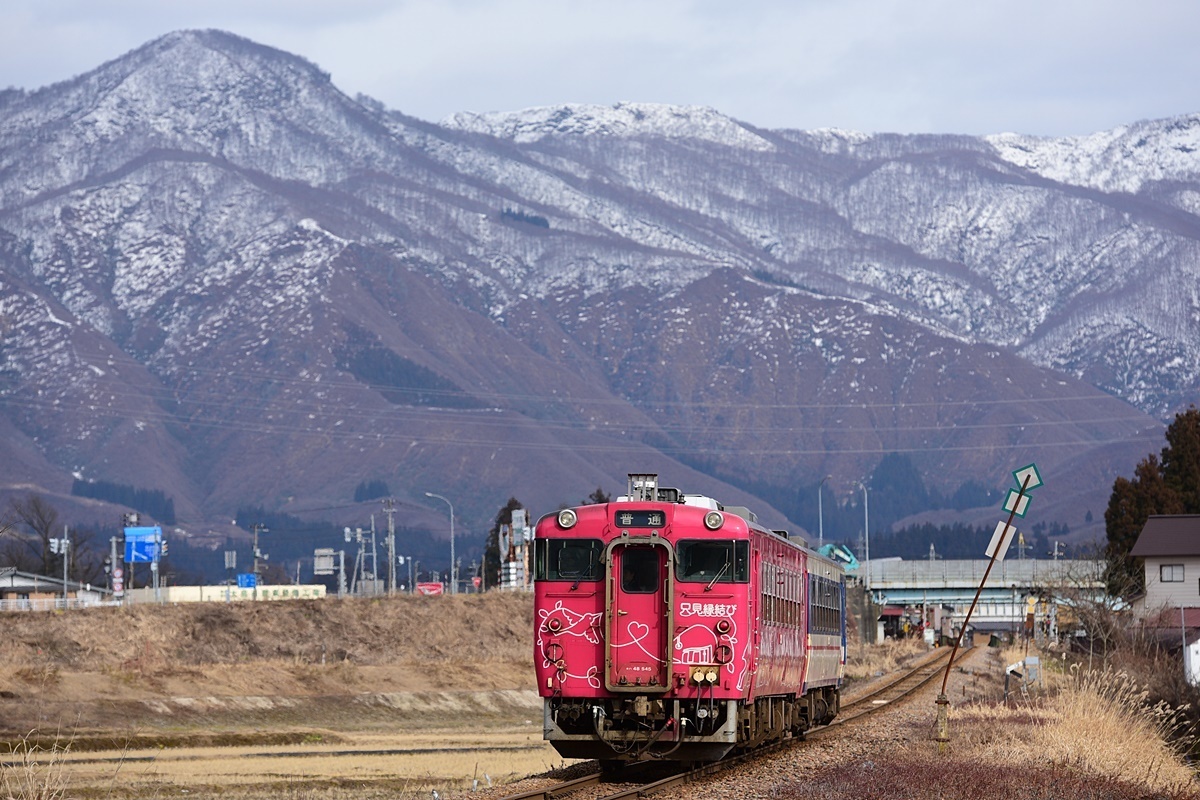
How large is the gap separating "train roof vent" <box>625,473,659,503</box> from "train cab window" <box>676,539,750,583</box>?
5.74 ft

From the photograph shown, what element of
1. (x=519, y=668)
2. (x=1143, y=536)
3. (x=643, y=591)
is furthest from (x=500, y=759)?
(x=1143, y=536)

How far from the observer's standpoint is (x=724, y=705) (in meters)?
29.1

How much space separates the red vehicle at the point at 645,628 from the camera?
28.7 meters

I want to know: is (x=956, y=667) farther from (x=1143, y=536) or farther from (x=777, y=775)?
(x=777, y=775)

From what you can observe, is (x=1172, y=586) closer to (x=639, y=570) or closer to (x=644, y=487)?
(x=644, y=487)

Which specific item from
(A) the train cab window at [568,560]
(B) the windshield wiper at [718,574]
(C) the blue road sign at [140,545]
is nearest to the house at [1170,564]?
(B) the windshield wiper at [718,574]

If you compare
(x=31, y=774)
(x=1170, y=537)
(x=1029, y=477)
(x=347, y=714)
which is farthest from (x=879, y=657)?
(x=31, y=774)

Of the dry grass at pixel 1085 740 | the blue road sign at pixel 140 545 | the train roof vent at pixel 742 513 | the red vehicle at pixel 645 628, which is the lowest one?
the dry grass at pixel 1085 740

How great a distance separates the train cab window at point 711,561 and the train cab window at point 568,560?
1421 mm

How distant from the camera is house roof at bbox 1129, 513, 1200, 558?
107 metres

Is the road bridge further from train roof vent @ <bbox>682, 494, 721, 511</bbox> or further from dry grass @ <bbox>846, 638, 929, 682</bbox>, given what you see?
train roof vent @ <bbox>682, 494, 721, 511</bbox>

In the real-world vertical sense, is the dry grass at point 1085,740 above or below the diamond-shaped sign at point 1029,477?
below

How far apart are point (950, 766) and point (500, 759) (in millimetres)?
24453

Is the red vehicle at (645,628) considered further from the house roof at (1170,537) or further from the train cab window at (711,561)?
the house roof at (1170,537)
